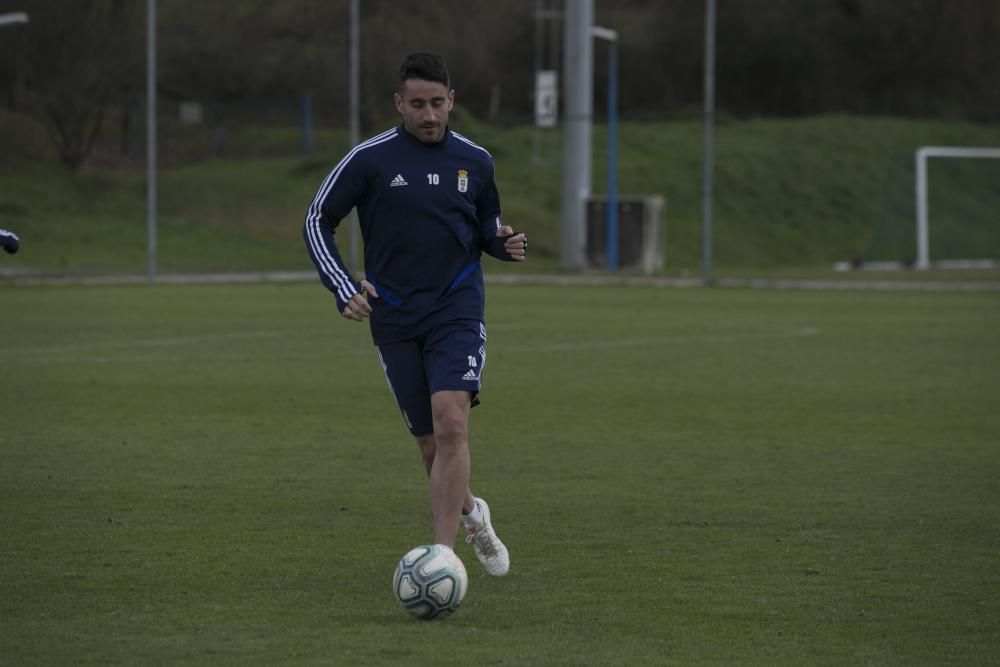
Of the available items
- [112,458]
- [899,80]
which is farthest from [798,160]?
[112,458]

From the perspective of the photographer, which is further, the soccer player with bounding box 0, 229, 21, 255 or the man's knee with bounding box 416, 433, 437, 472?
the soccer player with bounding box 0, 229, 21, 255

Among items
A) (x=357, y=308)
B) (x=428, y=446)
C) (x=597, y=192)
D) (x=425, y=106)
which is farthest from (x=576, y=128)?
(x=357, y=308)

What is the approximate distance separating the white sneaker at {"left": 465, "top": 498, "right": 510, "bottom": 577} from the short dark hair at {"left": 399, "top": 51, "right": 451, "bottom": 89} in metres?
1.84

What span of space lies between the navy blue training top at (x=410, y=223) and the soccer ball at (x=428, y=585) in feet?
3.35

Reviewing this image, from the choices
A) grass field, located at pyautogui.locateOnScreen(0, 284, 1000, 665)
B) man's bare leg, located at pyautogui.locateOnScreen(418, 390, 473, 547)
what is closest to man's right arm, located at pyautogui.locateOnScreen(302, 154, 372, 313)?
man's bare leg, located at pyautogui.locateOnScreen(418, 390, 473, 547)

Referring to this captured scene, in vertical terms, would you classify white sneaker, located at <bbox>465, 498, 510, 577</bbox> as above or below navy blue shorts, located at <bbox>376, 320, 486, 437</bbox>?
below

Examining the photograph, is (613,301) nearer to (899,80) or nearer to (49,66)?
(49,66)

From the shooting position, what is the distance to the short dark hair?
6941 mm

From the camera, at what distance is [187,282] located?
3350cm

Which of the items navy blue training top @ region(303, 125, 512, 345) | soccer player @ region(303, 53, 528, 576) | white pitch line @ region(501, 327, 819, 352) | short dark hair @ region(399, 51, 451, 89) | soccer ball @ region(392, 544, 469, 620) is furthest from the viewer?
white pitch line @ region(501, 327, 819, 352)

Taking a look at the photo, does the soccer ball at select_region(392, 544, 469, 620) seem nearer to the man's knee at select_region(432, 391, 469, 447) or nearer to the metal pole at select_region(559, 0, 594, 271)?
the man's knee at select_region(432, 391, 469, 447)

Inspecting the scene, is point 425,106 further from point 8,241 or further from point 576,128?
point 576,128

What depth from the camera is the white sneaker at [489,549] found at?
290 inches

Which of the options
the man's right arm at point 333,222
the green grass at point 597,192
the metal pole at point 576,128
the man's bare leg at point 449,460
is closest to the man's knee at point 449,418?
the man's bare leg at point 449,460
